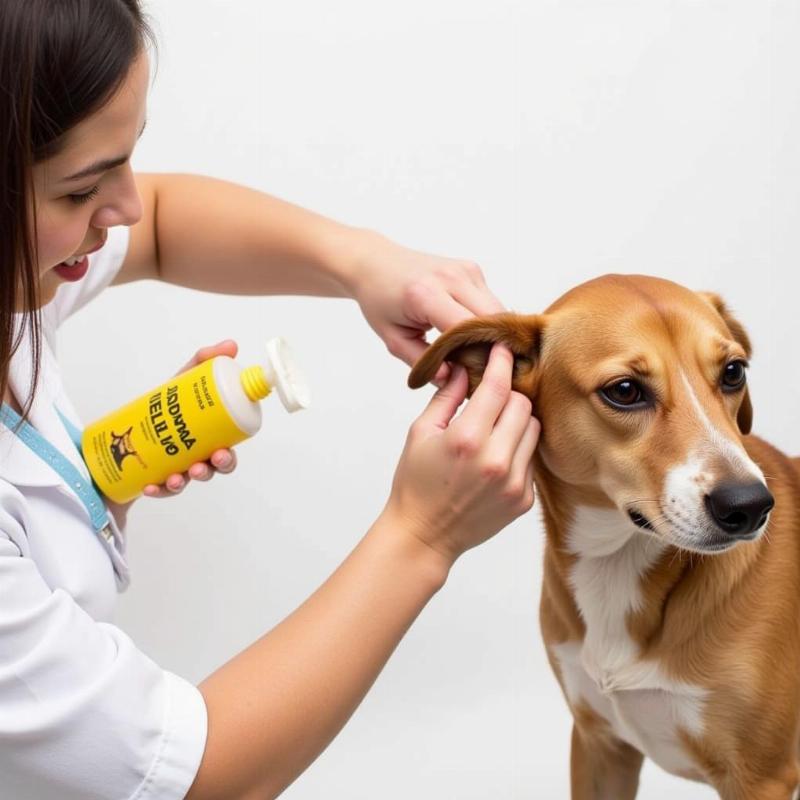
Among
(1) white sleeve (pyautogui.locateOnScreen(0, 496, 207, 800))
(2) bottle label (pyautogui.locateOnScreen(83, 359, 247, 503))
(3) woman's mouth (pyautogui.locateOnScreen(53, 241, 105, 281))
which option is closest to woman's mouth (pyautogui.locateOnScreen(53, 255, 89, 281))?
(3) woman's mouth (pyautogui.locateOnScreen(53, 241, 105, 281))

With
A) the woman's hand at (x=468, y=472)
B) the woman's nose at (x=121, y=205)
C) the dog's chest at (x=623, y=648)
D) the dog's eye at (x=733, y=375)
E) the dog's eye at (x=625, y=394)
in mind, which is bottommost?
the dog's chest at (x=623, y=648)

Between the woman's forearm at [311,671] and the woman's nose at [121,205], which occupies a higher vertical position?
→ the woman's nose at [121,205]

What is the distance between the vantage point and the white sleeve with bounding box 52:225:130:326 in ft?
7.33

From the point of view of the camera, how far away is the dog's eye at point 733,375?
6.05 ft

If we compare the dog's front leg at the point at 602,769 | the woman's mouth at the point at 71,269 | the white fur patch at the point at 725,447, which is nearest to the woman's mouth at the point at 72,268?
the woman's mouth at the point at 71,269

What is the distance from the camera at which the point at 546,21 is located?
125 inches

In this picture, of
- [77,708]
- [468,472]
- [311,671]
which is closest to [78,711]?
[77,708]

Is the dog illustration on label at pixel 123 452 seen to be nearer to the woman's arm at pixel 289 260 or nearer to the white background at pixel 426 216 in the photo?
the woman's arm at pixel 289 260

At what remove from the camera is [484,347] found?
1.88 metres

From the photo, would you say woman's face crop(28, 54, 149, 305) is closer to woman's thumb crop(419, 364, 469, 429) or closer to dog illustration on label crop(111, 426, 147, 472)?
dog illustration on label crop(111, 426, 147, 472)

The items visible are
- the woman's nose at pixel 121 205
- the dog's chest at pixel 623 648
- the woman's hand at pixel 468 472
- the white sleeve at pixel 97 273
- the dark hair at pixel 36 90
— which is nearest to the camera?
the dark hair at pixel 36 90

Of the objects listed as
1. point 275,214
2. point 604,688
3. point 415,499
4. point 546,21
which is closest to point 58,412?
point 275,214

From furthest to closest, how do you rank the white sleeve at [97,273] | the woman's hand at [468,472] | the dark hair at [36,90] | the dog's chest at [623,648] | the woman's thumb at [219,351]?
the white sleeve at [97,273]
the woman's thumb at [219,351]
the dog's chest at [623,648]
the woman's hand at [468,472]
the dark hair at [36,90]

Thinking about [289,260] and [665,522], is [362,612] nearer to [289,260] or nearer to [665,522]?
[665,522]
